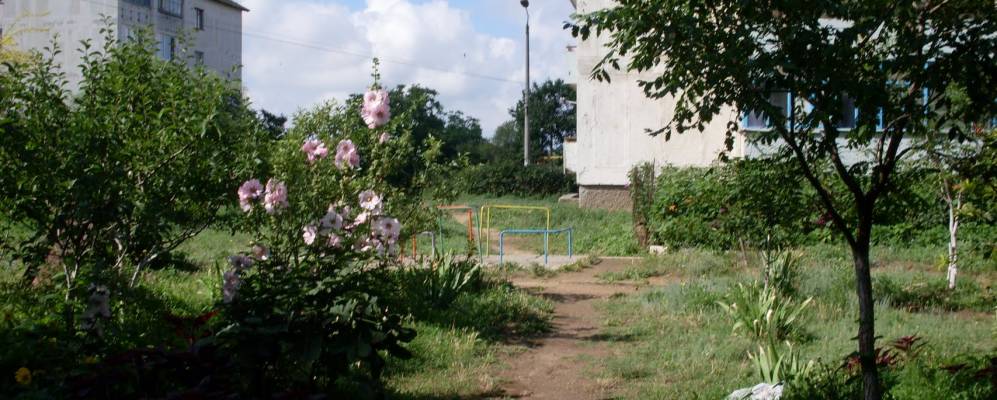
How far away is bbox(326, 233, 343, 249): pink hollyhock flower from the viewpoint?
19.2 feet

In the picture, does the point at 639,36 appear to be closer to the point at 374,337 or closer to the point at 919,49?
the point at 919,49

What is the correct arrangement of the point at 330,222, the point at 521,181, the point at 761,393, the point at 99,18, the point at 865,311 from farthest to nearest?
1. the point at 99,18
2. the point at 521,181
3. the point at 330,222
4. the point at 761,393
5. the point at 865,311

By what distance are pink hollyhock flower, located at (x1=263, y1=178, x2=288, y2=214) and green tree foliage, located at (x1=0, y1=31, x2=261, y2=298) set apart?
2.10 ft

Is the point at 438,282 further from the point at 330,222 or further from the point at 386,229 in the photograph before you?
the point at 330,222

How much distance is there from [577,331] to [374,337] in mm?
4720

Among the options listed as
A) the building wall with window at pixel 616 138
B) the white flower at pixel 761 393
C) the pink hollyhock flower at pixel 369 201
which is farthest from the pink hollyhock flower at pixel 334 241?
the building wall with window at pixel 616 138

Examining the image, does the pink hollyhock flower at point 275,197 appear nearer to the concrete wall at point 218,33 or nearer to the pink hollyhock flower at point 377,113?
the pink hollyhock flower at point 377,113

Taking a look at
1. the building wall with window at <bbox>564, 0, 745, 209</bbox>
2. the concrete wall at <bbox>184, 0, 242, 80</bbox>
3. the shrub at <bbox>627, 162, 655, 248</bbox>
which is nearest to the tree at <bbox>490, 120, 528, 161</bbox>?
the concrete wall at <bbox>184, 0, 242, 80</bbox>

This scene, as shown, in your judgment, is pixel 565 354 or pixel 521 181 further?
pixel 521 181

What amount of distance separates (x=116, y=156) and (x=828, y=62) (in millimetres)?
4198

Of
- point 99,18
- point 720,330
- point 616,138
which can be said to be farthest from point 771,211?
point 99,18

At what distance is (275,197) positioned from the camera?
19.5 ft

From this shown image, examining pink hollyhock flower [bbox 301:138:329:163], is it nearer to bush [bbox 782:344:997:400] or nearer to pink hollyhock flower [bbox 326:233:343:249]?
pink hollyhock flower [bbox 326:233:343:249]

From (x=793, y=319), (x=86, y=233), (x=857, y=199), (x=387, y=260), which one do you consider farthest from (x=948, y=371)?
(x=86, y=233)
